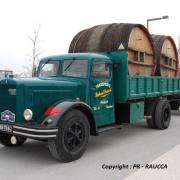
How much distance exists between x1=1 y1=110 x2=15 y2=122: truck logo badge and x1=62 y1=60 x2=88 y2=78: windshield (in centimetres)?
146

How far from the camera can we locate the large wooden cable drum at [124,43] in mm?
8023

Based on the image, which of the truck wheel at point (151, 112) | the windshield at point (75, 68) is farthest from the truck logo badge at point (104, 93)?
the truck wheel at point (151, 112)

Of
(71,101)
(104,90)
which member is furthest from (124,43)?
(71,101)

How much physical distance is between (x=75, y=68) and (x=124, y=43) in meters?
2.08

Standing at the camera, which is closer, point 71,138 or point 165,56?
point 71,138

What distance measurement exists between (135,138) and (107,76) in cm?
184

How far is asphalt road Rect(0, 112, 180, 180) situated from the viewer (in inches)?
191

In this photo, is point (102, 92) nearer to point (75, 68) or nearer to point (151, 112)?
point (75, 68)

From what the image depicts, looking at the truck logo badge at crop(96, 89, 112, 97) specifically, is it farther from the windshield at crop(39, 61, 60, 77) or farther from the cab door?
the windshield at crop(39, 61, 60, 77)

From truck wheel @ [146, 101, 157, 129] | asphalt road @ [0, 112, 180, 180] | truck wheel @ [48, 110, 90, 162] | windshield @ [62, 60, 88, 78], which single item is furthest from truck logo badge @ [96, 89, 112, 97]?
truck wheel @ [146, 101, 157, 129]

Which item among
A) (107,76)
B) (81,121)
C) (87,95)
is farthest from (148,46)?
(81,121)

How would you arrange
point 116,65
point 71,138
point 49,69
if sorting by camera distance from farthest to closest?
point 116,65
point 49,69
point 71,138

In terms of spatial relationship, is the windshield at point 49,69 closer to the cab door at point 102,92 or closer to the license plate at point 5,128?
the cab door at point 102,92

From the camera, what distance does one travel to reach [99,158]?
5750 millimetres
